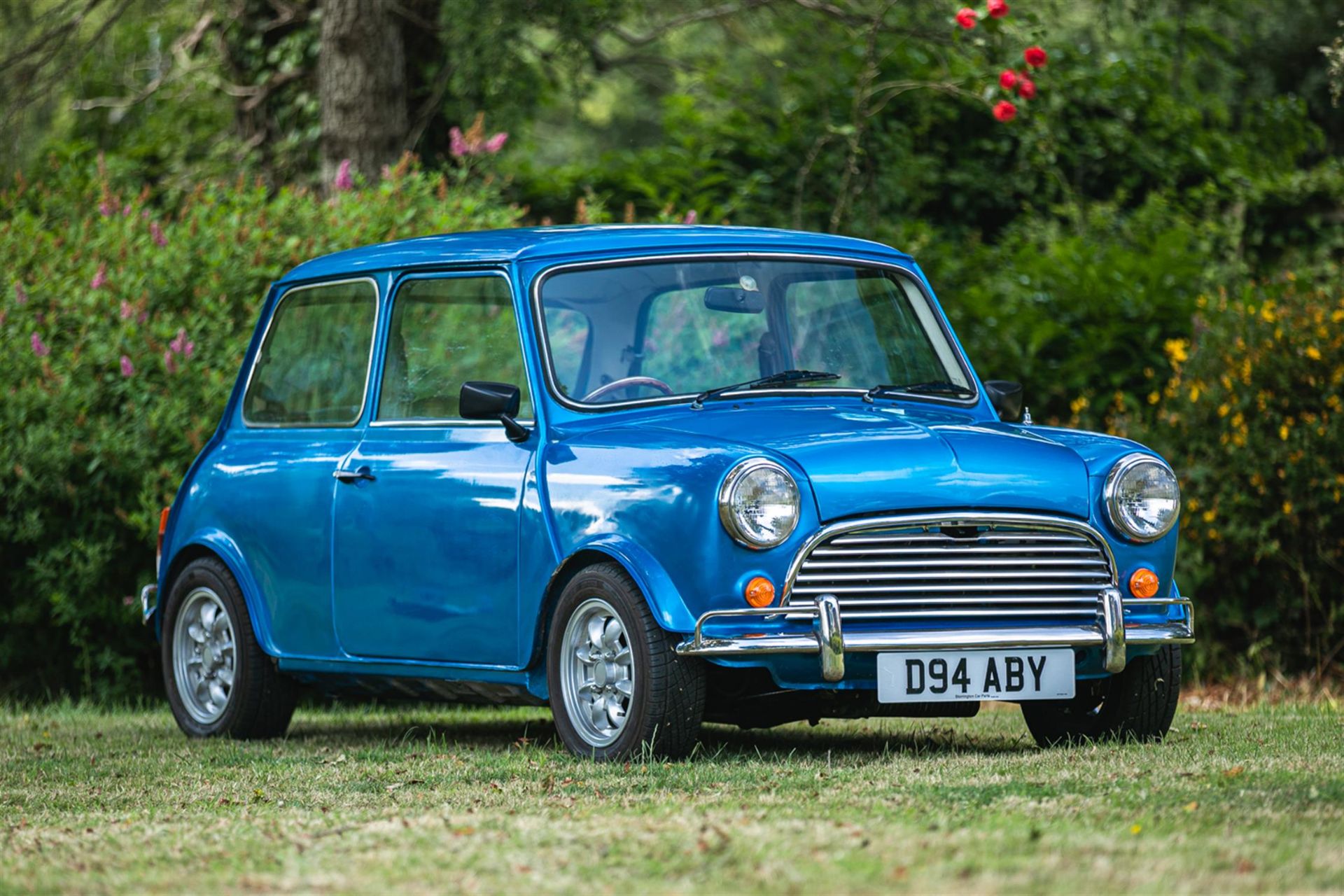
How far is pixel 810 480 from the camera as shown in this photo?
6105 mm

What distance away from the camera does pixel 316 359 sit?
8.26 meters

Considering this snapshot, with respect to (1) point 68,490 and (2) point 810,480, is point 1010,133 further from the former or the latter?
(2) point 810,480

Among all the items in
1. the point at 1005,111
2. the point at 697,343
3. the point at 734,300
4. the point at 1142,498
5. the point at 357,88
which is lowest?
the point at 1142,498

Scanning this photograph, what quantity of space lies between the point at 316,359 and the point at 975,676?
3.29 meters

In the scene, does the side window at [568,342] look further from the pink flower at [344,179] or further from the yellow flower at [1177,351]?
the pink flower at [344,179]

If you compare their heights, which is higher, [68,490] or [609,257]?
[609,257]

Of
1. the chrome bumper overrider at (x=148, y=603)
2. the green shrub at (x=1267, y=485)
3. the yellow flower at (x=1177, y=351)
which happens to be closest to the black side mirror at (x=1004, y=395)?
the green shrub at (x=1267, y=485)

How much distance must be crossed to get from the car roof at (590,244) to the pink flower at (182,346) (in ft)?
7.60

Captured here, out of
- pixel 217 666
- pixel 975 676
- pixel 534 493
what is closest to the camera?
pixel 975 676

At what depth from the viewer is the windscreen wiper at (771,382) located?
22.9 ft

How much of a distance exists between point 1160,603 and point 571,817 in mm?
2397

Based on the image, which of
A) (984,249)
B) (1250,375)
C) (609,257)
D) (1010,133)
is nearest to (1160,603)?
(609,257)

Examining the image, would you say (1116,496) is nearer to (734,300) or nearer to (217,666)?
(734,300)

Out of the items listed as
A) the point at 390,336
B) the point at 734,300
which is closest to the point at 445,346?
the point at 390,336
